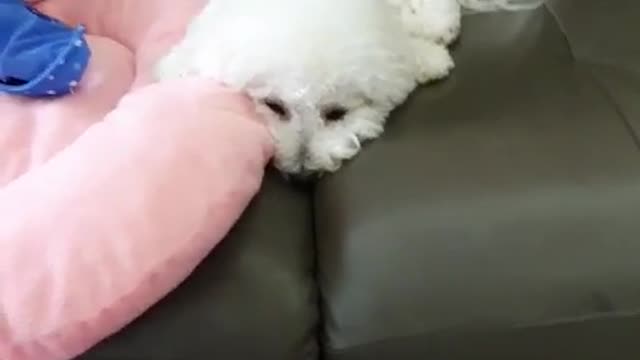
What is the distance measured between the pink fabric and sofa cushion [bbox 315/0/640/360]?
129 mm

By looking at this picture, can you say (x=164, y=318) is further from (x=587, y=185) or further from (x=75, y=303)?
(x=587, y=185)

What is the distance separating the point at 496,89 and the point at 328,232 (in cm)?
29

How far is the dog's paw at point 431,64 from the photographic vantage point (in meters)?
1.32

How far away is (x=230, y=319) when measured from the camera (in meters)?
1.07

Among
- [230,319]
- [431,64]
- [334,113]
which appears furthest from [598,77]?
[230,319]

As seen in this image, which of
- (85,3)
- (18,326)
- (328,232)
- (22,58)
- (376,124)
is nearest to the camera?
(18,326)

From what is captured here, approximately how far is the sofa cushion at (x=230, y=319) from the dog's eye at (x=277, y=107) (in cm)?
23

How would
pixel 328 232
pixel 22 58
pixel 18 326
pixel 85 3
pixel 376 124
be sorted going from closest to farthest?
1. pixel 18 326
2. pixel 328 232
3. pixel 376 124
4. pixel 22 58
5. pixel 85 3

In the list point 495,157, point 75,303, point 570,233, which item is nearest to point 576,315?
point 570,233

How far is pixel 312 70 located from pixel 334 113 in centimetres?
8

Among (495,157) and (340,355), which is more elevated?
(495,157)

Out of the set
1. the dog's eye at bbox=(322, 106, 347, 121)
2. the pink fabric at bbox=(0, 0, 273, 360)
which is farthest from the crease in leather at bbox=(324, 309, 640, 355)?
the dog's eye at bbox=(322, 106, 347, 121)

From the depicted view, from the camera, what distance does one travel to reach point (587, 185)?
1.13 meters

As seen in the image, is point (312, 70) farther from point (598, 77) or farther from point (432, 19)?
point (598, 77)
